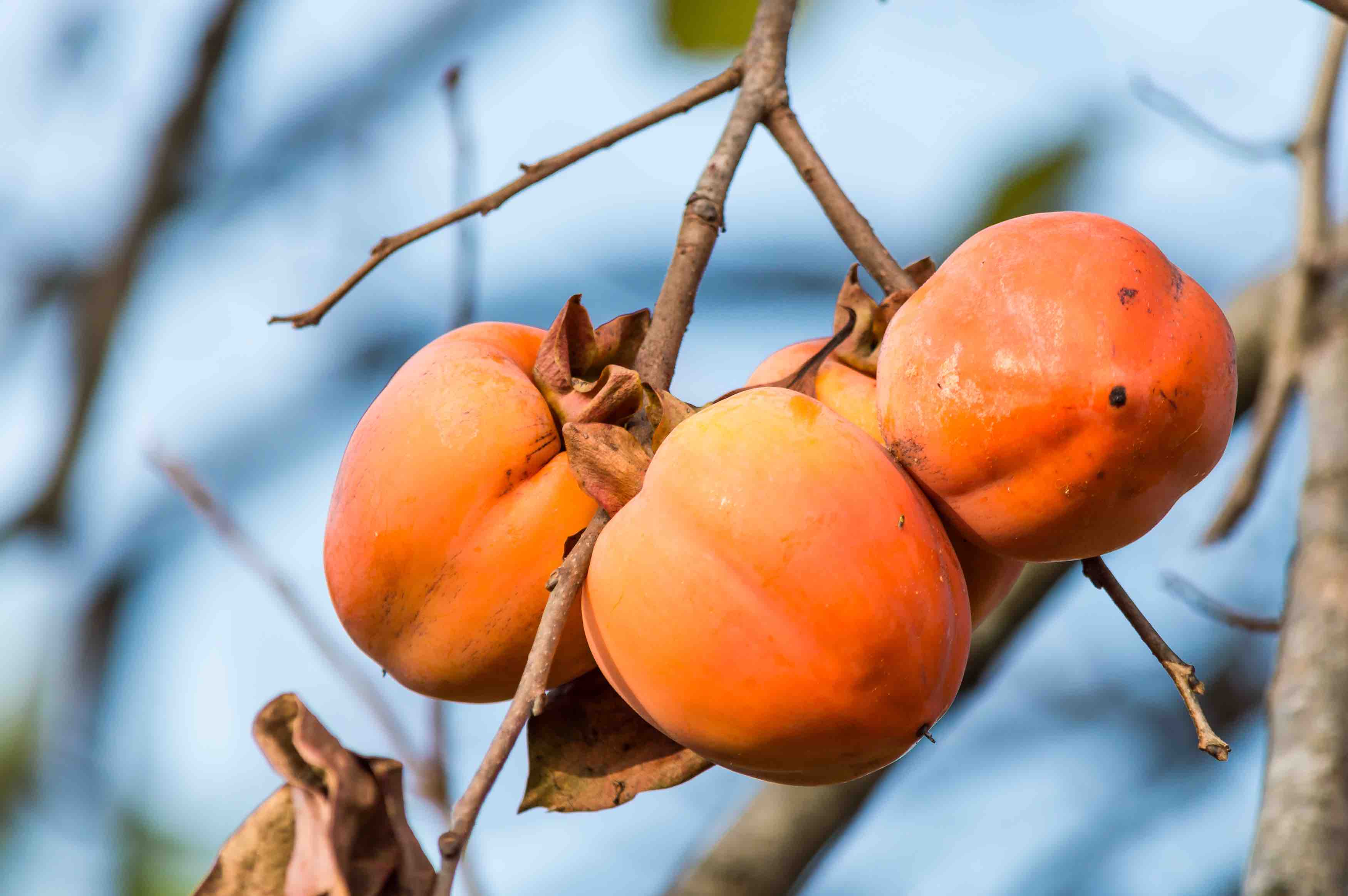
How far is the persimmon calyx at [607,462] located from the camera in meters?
1.02

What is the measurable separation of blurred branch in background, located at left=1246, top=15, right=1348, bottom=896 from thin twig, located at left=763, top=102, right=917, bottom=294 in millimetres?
696

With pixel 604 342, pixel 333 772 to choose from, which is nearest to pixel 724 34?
pixel 604 342

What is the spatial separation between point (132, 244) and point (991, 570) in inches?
90.0

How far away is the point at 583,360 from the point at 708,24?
134 cm

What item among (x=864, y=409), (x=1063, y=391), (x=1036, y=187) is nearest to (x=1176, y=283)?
(x=1063, y=391)

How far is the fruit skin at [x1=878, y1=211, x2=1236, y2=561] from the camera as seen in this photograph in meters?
0.92

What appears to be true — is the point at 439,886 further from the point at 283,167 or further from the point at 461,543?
the point at 283,167

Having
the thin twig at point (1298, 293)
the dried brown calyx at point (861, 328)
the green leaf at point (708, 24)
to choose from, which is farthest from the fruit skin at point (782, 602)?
the green leaf at point (708, 24)

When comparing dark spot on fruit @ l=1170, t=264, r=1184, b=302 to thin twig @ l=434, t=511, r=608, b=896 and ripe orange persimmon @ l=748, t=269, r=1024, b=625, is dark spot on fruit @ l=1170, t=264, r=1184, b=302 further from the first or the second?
thin twig @ l=434, t=511, r=608, b=896

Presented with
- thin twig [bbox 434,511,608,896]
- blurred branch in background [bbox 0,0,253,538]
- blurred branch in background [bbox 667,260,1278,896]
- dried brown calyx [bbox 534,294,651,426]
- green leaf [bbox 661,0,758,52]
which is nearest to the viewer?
thin twig [bbox 434,511,608,896]

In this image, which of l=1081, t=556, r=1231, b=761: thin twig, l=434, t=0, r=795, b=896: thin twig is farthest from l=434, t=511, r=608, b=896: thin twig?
l=1081, t=556, r=1231, b=761: thin twig

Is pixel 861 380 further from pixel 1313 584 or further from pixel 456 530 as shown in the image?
pixel 1313 584

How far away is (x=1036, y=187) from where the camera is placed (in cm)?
289

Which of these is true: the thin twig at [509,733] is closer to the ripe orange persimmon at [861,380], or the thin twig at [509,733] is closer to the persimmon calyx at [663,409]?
the persimmon calyx at [663,409]
